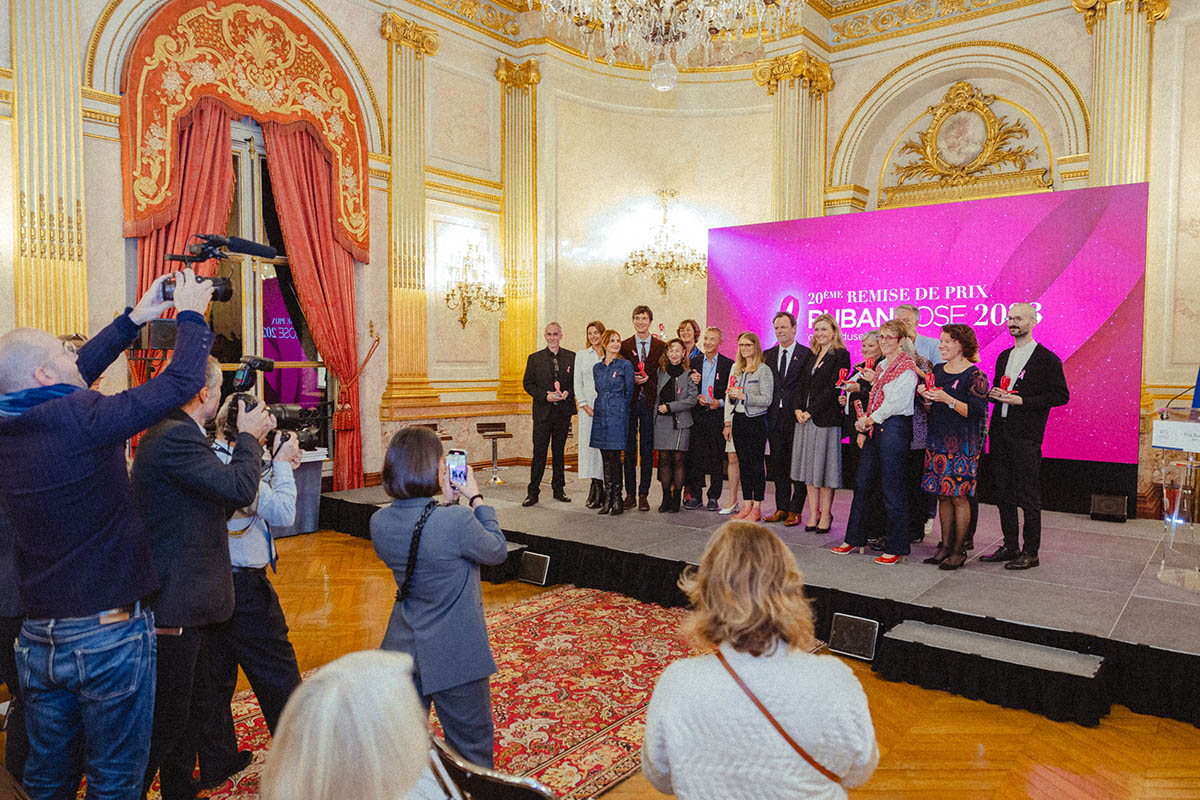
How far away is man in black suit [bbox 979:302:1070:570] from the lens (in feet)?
14.0

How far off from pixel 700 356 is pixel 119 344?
432 centimetres

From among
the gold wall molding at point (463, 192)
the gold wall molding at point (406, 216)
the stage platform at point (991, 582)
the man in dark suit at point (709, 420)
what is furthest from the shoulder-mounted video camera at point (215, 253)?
the gold wall molding at point (463, 192)

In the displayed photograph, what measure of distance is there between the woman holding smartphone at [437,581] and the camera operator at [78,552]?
0.56 m

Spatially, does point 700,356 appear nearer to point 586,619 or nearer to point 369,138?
point 586,619

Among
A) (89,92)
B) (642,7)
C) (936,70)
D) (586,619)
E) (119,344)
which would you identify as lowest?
(586,619)

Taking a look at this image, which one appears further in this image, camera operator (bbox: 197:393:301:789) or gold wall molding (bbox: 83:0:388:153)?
gold wall molding (bbox: 83:0:388:153)

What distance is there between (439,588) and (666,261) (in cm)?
794

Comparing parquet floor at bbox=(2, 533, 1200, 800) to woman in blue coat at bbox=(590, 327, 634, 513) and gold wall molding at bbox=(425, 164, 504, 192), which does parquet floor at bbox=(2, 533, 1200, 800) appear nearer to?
woman in blue coat at bbox=(590, 327, 634, 513)

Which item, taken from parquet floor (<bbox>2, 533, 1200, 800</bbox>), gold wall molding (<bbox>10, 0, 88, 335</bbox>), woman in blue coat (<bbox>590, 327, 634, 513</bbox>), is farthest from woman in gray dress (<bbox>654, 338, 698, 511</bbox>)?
gold wall molding (<bbox>10, 0, 88, 335</bbox>)

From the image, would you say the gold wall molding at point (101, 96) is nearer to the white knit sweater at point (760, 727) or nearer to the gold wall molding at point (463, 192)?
the gold wall molding at point (463, 192)

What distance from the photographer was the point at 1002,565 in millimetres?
4543

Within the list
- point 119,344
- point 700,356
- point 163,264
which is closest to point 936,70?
point 700,356

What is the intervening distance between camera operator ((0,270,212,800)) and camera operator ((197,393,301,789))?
63 centimetres

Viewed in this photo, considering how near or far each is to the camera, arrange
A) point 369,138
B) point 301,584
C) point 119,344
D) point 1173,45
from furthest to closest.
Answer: point 369,138 < point 1173,45 < point 301,584 < point 119,344
